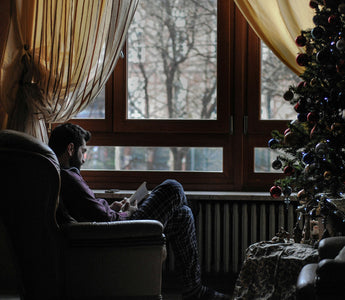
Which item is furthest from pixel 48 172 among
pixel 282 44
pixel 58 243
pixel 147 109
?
pixel 282 44

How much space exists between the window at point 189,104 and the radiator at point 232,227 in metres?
0.20

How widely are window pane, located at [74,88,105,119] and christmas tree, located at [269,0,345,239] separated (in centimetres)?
143

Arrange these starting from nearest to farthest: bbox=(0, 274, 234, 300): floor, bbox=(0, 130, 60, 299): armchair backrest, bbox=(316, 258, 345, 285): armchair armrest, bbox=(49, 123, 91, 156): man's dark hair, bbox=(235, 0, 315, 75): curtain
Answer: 1. bbox=(316, 258, 345, 285): armchair armrest
2. bbox=(0, 130, 60, 299): armchair backrest
3. bbox=(49, 123, 91, 156): man's dark hair
4. bbox=(235, 0, 315, 75): curtain
5. bbox=(0, 274, 234, 300): floor

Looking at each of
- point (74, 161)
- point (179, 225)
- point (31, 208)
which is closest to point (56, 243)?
point (31, 208)

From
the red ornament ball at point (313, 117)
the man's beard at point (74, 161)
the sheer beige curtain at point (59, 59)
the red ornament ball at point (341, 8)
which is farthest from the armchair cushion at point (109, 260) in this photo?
the red ornament ball at point (341, 8)

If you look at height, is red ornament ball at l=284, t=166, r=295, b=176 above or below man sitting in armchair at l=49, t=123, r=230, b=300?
above

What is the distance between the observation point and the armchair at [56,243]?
2.70 m

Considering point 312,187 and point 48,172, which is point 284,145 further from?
point 48,172

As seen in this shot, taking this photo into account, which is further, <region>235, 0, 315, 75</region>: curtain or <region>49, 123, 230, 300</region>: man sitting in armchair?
<region>235, 0, 315, 75</region>: curtain

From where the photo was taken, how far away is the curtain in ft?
12.1

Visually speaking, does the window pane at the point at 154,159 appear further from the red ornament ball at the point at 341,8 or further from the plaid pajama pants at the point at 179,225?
the red ornament ball at the point at 341,8

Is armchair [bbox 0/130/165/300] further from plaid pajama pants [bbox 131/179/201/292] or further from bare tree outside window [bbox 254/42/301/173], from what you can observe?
bare tree outside window [bbox 254/42/301/173]

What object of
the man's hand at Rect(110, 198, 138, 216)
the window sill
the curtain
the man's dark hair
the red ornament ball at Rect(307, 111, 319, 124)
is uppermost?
the curtain

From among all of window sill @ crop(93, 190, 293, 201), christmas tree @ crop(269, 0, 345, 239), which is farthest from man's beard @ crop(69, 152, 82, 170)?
christmas tree @ crop(269, 0, 345, 239)
